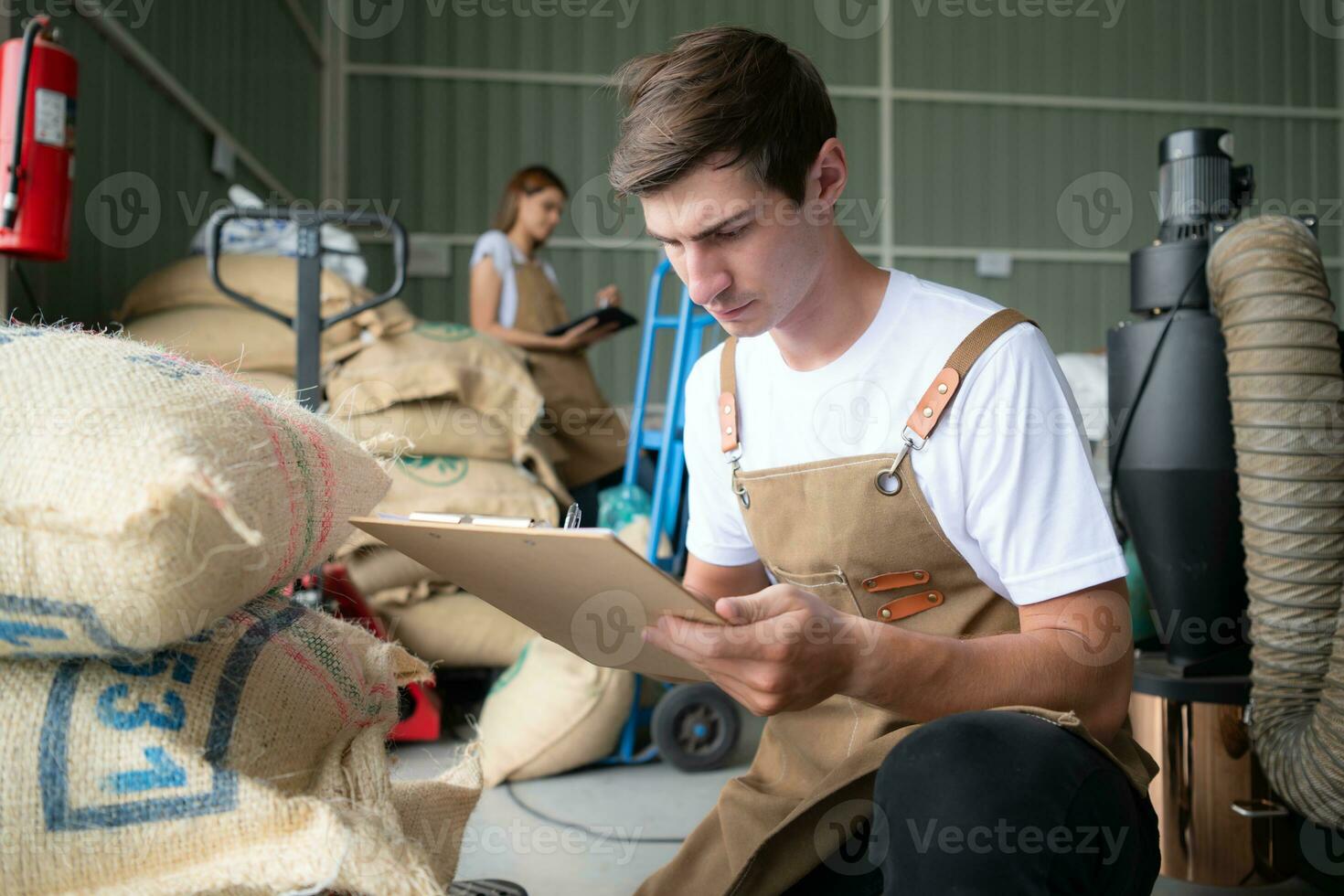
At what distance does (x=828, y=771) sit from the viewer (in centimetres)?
118

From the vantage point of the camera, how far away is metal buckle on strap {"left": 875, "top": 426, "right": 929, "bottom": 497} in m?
1.10

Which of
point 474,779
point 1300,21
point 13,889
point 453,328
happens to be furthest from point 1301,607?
point 1300,21

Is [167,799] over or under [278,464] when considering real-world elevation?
under

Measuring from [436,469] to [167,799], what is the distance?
2.24m

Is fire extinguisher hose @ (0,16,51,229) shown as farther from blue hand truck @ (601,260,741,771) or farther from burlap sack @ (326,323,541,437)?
blue hand truck @ (601,260,741,771)

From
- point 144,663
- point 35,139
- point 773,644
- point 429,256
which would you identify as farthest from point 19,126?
point 429,256

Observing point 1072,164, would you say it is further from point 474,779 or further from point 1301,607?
point 474,779

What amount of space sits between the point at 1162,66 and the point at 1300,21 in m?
1.04

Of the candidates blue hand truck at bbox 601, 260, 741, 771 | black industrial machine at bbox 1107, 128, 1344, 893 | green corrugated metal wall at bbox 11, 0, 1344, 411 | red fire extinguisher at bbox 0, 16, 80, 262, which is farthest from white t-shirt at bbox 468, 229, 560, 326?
black industrial machine at bbox 1107, 128, 1344, 893

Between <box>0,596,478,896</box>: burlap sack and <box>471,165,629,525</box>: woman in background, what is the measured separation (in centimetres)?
260

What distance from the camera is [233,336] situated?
2.83 meters

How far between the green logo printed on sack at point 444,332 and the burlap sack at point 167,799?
227cm

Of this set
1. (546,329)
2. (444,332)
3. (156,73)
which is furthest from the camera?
(546,329)

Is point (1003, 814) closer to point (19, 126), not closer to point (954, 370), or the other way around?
point (954, 370)
